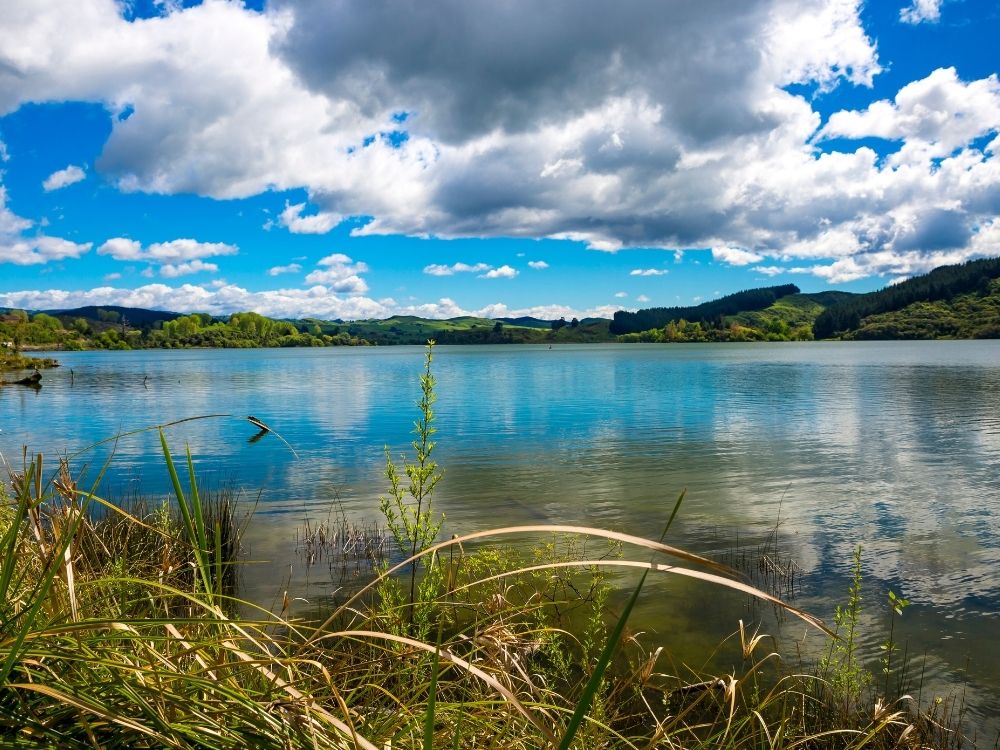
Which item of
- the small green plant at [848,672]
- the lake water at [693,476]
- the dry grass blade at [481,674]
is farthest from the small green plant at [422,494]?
the small green plant at [848,672]

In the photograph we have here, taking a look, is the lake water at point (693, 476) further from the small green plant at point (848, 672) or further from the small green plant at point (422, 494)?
the small green plant at point (422, 494)

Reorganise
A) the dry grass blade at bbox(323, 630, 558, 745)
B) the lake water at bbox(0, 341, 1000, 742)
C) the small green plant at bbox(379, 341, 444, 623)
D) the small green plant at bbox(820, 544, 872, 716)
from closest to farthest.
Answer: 1. the dry grass blade at bbox(323, 630, 558, 745)
2. the small green plant at bbox(379, 341, 444, 623)
3. the small green plant at bbox(820, 544, 872, 716)
4. the lake water at bbox(0, 341, 1000, 742)

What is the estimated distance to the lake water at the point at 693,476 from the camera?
13.0 metres

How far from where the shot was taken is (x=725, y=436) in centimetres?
3691

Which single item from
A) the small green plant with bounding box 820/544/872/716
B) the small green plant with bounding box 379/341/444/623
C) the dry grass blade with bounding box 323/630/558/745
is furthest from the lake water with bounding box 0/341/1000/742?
the dry grass blade with bounding box 323/630/558/745

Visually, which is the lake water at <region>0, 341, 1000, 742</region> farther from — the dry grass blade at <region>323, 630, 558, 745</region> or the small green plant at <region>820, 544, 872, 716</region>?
the dry grass blade at <region>323, 630, 558, 745</region>

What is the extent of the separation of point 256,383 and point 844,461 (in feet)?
248

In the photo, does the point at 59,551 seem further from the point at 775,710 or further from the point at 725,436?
the point at 725,436

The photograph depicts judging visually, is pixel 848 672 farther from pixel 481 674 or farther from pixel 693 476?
pixel 693 476

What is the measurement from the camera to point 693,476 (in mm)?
26234

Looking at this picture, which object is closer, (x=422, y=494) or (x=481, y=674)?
(x=481, y=674)

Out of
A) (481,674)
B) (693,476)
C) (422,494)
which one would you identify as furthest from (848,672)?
(693,476)

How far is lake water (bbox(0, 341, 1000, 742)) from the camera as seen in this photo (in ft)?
42.7

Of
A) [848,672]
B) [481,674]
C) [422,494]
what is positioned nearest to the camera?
[481,674]
